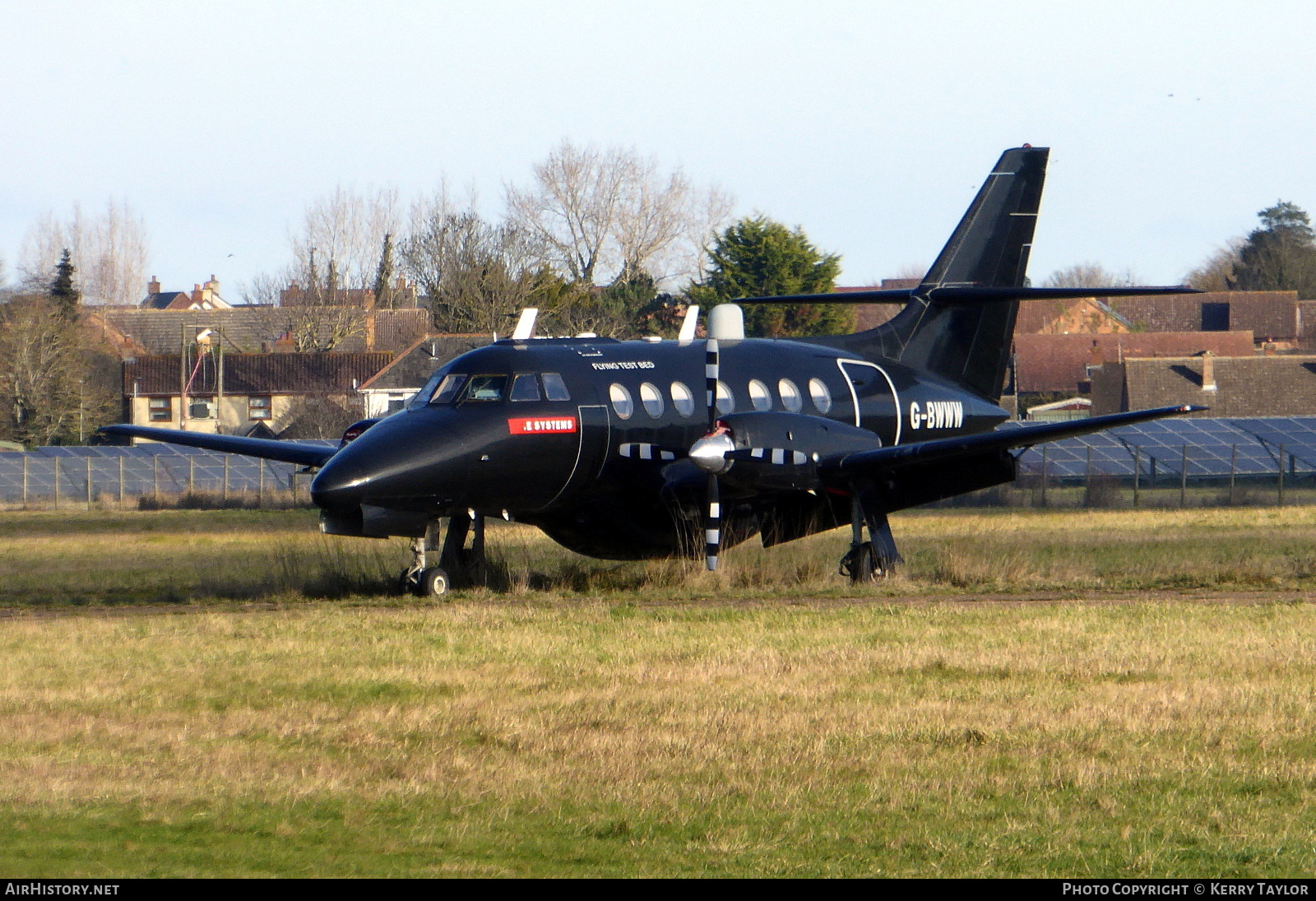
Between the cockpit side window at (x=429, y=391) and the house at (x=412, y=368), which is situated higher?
the house at (x=412, y=368)

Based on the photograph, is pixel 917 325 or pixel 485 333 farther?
pixel 485 333

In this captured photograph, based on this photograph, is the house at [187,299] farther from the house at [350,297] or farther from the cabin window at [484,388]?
the cabin window at [484,388]

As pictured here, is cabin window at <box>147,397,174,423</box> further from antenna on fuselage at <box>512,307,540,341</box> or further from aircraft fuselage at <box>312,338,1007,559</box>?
antenna on fuselage at <box>512,307,540,341</box>

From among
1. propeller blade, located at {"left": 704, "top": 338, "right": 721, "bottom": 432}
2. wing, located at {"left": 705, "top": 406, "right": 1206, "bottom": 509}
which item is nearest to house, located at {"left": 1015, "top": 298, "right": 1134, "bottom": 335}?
wing, located at {"left": 705, "top": 406, "right": 1206, "bottom": 509}

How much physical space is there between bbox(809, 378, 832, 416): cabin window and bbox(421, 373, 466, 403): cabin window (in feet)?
19.8

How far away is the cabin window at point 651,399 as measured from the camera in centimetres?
2166

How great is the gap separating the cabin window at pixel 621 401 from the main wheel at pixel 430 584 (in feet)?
10.8

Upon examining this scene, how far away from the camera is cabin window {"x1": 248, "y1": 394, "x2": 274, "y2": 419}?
265 ft

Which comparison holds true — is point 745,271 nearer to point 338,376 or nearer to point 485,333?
point 485,333

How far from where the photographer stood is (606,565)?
83.7 ft

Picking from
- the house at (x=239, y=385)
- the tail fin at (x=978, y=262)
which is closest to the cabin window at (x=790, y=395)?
the tail fin at (x=978, y=262)

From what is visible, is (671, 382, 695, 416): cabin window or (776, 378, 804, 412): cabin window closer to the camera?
(671, 382, 695, 416): cabin window
